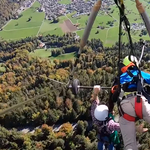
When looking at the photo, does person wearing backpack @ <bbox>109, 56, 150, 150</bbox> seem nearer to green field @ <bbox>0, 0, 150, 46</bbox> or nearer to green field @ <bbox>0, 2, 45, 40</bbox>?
green field @ <bbox>0, 0, 150, 46</bbox>

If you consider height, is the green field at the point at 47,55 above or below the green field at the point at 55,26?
below

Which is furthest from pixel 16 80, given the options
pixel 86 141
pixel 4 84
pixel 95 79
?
pixel 86 141

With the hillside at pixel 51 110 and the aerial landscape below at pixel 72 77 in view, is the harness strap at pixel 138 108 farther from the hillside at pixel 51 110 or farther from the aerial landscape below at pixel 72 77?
the hillside at pixel 51 110

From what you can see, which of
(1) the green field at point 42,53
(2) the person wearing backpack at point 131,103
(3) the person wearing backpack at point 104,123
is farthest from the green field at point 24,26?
(2) the person wearing backpack at point 131,103

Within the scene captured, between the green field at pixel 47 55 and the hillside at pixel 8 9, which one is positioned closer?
the green field at pixel 47 55

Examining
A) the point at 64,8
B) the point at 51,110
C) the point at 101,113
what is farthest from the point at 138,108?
the point at 64,8

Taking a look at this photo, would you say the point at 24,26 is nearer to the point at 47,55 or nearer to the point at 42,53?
the point at 42,53
